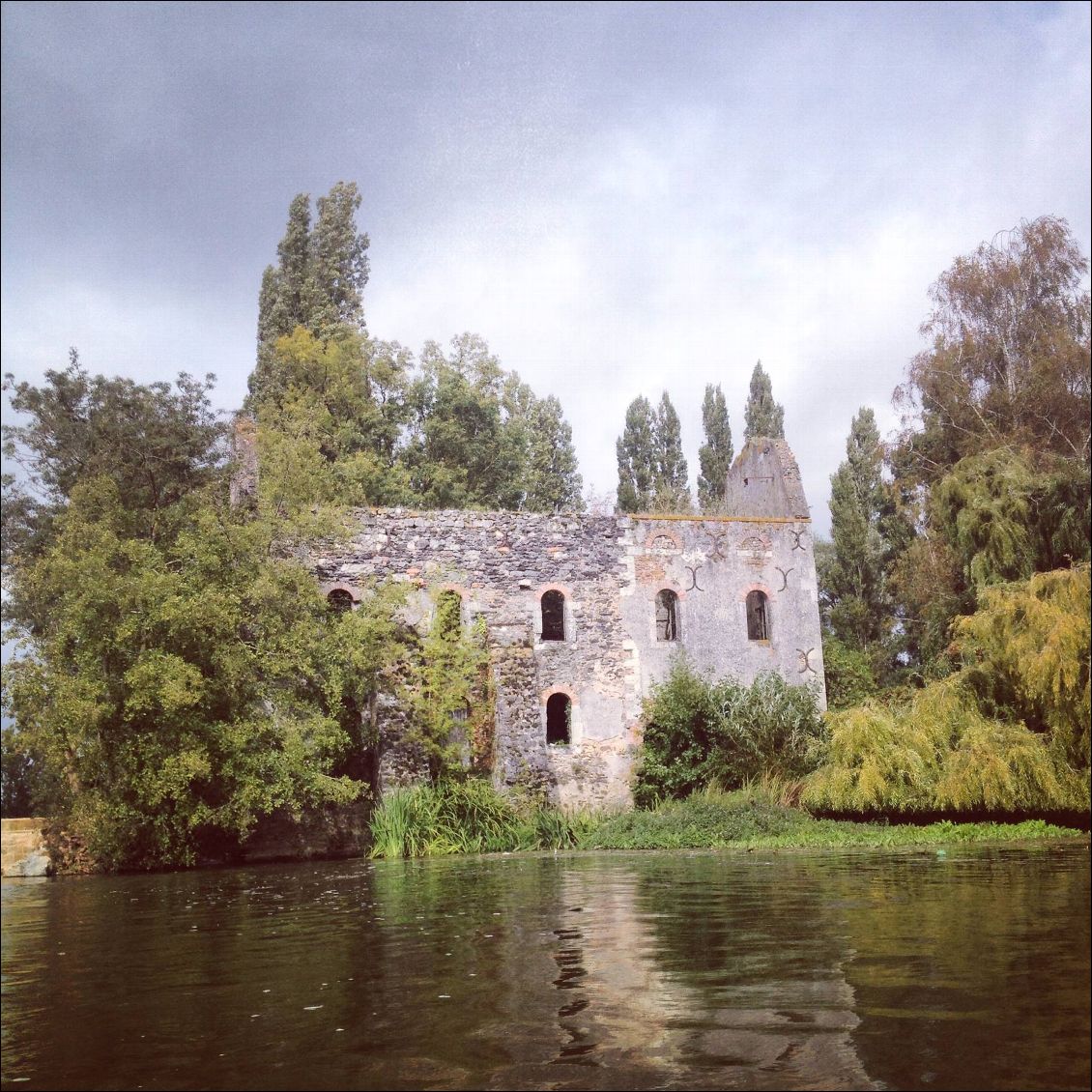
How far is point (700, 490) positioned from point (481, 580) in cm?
1920

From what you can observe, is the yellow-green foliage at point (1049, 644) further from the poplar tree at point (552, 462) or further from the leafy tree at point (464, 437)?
the poplar tree at point (552, 462)

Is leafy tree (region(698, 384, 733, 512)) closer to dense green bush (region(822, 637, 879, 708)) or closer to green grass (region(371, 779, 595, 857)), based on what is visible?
dense green bush (region(822, 637, 879, 708))

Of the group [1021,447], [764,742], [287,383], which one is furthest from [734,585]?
[287,383]

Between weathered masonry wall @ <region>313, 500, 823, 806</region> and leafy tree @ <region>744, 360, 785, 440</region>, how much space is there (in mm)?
14977

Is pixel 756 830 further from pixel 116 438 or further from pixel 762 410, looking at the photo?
pixel 762 410

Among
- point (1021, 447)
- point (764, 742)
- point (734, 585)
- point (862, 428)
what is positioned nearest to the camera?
point (1021, 447)

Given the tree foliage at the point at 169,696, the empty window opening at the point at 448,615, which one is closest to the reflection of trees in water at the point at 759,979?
the tree foliage at the point at 169,696

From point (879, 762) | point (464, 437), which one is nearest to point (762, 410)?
point (464, 437)

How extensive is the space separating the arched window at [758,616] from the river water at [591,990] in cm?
1418

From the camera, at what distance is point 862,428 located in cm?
3403

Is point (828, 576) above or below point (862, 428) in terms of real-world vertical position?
below

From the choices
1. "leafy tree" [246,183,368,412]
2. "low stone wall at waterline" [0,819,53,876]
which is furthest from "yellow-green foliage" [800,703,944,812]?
"leafy tree" [246,183,368,412]

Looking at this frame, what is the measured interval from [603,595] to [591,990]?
58.4ft

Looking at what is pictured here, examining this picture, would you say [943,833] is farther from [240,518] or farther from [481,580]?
[240,518]
